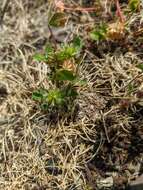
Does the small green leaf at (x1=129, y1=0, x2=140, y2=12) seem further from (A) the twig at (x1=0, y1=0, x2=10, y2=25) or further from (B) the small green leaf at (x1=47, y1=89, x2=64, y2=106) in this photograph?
(A) the twig at (x1=0, y1=0, x2=10, y2=25)

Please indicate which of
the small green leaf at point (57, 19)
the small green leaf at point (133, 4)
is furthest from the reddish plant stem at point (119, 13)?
the small green leaf at point (57, 19)

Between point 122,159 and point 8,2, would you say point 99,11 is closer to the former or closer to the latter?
point 8,2

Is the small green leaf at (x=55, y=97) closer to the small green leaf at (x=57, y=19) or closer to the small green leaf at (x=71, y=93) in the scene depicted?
the small green leaf at (x=71, y=93)

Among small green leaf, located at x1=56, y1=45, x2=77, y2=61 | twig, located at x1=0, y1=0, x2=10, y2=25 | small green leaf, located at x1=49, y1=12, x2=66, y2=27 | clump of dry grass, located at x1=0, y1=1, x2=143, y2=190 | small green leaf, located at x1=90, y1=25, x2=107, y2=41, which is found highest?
twig, located at x1=0, y1=0, x2=10, y2=25

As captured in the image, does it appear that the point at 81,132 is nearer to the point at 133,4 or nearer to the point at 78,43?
the point at 78,43

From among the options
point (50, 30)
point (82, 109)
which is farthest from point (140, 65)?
point (50, 30)

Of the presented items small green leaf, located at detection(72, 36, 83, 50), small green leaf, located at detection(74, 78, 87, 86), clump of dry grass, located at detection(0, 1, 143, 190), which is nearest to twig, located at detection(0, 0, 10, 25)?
clump of dry grass, located at detection(0, 1, 143, 190)

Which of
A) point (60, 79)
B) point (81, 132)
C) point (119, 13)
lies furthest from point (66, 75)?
point (119, 13)
